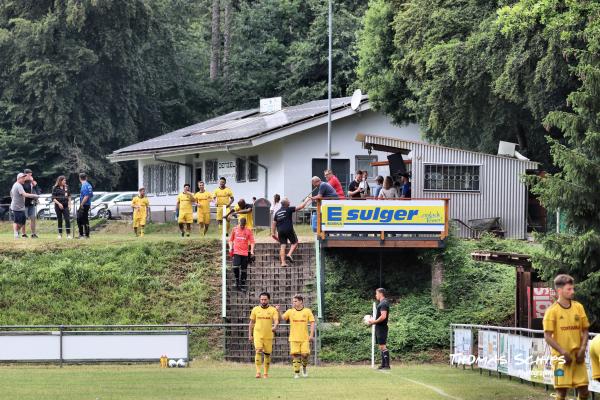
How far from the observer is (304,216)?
45875 mm

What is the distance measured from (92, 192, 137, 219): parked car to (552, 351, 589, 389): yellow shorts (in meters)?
40.3

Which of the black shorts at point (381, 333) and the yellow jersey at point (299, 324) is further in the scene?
the black shorts at point (381, 333)

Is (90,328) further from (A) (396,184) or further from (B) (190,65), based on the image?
(B) (190,65)

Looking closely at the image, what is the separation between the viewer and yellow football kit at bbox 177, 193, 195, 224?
40.8 meters

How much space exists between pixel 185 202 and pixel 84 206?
10.5ft

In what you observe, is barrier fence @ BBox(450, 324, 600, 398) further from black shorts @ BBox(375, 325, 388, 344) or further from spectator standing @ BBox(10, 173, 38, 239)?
spectator standing @ BBox(10, 173, 38, 239)

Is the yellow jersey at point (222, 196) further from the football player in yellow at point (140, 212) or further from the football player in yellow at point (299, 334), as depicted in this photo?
the football player in yellow at point (299, 334)

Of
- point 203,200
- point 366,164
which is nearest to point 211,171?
point 366,164

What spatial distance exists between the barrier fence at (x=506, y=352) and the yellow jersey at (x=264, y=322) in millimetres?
4248

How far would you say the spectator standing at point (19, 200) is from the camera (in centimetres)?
3891

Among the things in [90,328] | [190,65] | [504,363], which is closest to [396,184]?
[90,328]

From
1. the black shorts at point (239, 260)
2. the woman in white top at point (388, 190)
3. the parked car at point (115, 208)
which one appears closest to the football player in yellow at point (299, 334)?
the black shorts at point (239, 260)

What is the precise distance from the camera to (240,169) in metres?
51.5

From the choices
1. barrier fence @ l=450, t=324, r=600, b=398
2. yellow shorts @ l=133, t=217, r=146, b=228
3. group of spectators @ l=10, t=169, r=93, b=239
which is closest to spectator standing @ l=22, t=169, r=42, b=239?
group of spectators @ l=10, t=169, r=93, b=239
